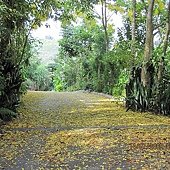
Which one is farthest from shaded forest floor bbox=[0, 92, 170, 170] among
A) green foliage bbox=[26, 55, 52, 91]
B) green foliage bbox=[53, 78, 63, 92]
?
green foliage bbox=[53, 78, 63, 92]

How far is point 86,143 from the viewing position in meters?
7.25

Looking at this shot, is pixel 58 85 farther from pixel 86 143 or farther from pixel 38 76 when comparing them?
pixel 86 143

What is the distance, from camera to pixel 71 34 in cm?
3244

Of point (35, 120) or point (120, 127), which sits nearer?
point (120, 127)

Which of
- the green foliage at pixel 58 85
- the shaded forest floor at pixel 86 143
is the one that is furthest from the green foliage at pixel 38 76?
the shaded forest floor at pixel 86 143

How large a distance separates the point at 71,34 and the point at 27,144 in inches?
1010

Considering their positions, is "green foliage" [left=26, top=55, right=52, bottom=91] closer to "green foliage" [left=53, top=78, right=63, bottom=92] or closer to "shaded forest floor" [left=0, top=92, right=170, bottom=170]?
"green foliage" [left=53, top=78, right=63, bottom=92]

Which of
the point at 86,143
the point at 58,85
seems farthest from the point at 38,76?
the point at 86,143

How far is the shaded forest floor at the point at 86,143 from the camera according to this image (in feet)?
19.1

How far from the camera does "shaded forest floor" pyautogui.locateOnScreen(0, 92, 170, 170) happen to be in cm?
581

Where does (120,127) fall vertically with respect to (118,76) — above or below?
below

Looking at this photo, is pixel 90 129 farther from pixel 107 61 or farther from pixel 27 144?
pixel 107 61

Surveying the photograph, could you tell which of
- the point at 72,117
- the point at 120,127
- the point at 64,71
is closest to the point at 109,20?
the point at 64,71

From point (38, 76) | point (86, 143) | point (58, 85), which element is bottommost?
point (86, 143)
